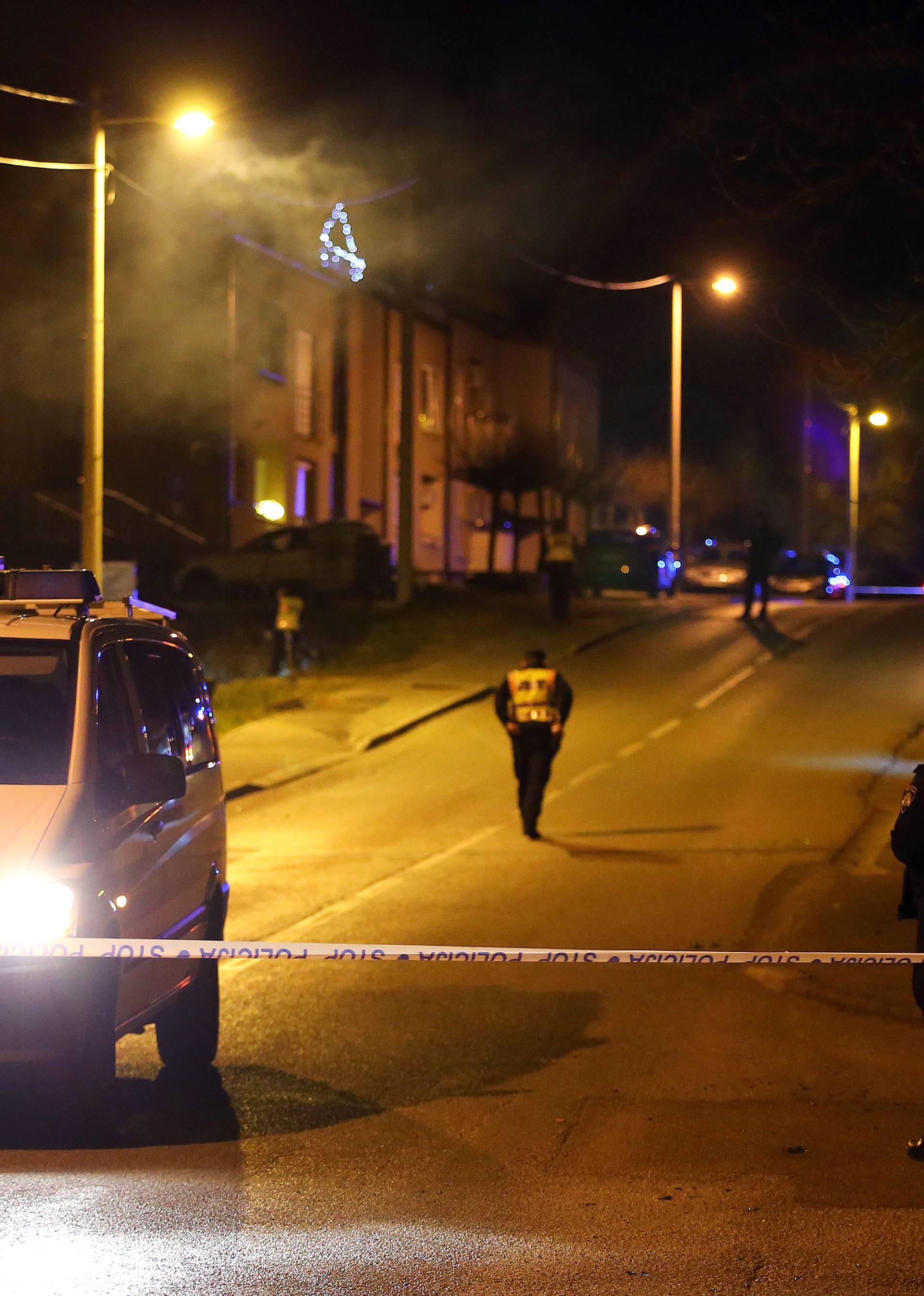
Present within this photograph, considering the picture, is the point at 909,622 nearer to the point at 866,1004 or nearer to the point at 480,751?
the point at 480,751

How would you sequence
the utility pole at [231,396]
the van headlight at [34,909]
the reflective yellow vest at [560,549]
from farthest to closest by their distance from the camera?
1. the utility pole at [231,396]
2. the reflective yellow vest at [560,549]
3. the van headlight at [34,909]

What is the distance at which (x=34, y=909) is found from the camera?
16.4 feet

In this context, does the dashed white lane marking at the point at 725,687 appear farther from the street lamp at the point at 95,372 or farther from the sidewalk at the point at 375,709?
the street lamp at the point at 95,372

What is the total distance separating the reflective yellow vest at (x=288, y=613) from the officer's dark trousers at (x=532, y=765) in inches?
416

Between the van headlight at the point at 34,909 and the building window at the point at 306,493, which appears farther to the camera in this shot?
the building window at the point at 306,493

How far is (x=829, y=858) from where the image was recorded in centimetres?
1304

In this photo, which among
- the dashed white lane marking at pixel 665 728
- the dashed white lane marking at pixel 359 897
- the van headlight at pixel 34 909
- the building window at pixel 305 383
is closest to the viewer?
the van headlight at pixel 34 909

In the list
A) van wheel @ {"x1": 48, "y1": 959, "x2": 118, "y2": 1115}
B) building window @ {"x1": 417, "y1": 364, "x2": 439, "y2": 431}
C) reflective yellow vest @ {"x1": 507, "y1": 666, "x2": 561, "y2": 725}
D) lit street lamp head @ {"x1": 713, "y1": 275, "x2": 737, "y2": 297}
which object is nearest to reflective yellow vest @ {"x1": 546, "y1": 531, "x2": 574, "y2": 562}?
building window @ {"x1": 417, "y1": 364, "x2": 439, "y2": 431}

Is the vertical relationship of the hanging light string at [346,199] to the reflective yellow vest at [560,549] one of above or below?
above

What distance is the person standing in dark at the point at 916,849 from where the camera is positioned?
18.3 feet

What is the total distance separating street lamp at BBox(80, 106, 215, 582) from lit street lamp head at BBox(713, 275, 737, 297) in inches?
255

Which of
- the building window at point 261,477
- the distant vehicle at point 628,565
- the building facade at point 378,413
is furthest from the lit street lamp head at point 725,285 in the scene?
the distant vehicle at point 628,565

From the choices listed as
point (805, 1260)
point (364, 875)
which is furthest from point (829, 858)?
point (805, 1260)

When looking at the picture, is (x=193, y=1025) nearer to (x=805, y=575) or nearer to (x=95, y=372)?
(x=95, y=372)
